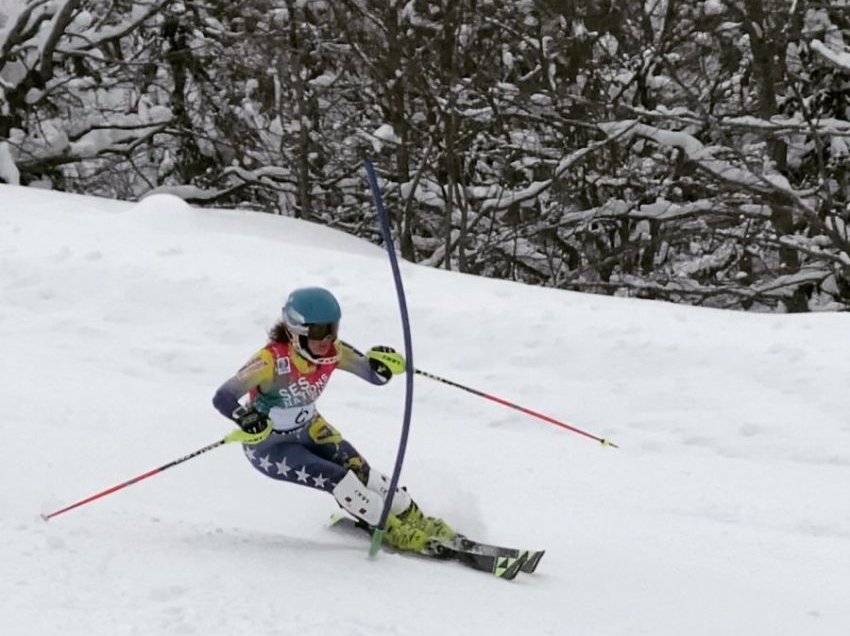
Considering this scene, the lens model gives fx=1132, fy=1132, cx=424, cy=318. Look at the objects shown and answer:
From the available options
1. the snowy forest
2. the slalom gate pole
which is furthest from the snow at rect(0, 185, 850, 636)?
the snowy forest

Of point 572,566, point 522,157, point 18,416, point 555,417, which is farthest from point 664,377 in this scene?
point 522,157

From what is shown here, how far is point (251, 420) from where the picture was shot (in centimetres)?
445

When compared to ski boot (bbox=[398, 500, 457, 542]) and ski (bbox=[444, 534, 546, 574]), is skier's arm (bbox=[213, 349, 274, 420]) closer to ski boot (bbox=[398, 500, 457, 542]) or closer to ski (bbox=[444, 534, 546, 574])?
ski boot (bbox=[398, 500, 457, 542])

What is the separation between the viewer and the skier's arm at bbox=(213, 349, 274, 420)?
181 inches

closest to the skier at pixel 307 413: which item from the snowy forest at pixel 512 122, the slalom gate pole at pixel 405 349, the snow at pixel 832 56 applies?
the slalom gate pole at pixel 405 349

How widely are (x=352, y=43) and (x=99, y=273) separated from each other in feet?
20.5

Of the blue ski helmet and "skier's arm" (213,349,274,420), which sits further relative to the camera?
the blue ski helmet

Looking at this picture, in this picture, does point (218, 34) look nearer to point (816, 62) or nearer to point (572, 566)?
point (816, 62)

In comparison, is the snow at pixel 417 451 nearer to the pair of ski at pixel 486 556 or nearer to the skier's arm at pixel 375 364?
the pair of ski at pixel 486 556

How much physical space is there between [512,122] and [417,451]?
28.8ft

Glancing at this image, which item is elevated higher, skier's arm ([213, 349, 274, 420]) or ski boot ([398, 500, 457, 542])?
skier's arm ([213, 349, 274, 420])

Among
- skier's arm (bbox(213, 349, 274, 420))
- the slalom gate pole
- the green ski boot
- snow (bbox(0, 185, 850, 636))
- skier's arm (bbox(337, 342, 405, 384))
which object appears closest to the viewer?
snow (bbox(0, 185, 850, 636))

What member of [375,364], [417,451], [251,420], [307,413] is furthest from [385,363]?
[417,451]

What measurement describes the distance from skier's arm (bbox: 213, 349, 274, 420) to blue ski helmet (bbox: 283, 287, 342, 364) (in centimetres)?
15
